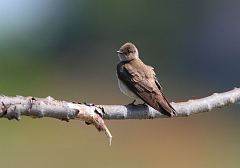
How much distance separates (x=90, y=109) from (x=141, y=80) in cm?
112

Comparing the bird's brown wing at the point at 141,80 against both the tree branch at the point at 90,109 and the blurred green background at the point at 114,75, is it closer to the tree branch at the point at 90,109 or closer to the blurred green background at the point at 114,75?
the tree branch at the point at 90,109

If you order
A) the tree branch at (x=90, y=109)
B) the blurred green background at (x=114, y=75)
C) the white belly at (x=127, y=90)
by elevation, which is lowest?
the tree branch at (x=90, y=109)

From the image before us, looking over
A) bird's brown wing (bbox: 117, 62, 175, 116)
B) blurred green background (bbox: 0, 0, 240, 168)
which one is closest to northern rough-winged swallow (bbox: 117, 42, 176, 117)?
bird's brown wing (bbox: 117, 62, 175, 116)

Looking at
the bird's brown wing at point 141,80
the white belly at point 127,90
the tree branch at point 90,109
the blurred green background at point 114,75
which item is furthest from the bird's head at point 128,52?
the blurred green background at point 114,75

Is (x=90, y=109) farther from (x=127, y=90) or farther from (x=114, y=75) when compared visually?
(x=114, y=75)

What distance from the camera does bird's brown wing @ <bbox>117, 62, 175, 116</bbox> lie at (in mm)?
4432

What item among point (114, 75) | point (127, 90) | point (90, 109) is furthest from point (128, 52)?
point (114, 75)

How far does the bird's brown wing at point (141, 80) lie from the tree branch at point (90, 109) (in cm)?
33

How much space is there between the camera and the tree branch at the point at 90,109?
3178mm

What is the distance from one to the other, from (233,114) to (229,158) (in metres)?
4.15

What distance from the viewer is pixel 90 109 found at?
3.54 metres

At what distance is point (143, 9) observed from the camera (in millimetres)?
29766

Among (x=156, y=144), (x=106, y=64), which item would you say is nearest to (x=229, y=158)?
(x=156, y=144)

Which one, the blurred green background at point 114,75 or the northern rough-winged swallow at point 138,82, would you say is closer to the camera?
the northern rough-winged swallow at point 138,82
